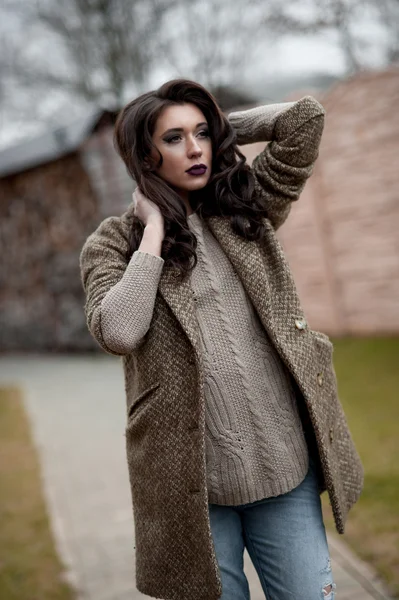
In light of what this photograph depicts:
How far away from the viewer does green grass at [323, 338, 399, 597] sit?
139 inches

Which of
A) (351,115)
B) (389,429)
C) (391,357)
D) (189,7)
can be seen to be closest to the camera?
(389,429)

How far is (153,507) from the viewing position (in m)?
2.09

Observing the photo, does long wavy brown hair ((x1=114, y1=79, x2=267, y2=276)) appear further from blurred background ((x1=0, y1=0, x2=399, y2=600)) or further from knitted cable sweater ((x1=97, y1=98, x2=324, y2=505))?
blurred background ((x1=0, y1=0, x2=399, y2=600))

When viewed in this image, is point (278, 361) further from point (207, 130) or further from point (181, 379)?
point (207, 130)

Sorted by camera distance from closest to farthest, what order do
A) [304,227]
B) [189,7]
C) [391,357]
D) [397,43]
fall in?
[391,357] → [304,227] → [397,43] → [189,7]

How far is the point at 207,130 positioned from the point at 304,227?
5.89 m

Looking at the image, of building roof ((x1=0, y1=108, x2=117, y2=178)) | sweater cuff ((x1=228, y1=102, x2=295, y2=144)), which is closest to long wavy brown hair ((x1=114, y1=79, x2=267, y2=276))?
sweater cuff ((x1=228, y1=102, x2=295, y2=144))

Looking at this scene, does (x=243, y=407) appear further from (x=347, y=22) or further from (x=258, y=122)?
(x=347, y=22)

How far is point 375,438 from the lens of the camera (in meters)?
4.92

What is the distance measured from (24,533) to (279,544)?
291 cm

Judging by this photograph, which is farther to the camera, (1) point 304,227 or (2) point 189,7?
(2) point 189,7

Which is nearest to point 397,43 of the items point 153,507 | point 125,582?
point 125,582

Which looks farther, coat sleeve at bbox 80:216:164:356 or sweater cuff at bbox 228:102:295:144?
sweater cuff at bbox 228:102:295:144

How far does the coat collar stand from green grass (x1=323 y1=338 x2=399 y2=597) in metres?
1.80
